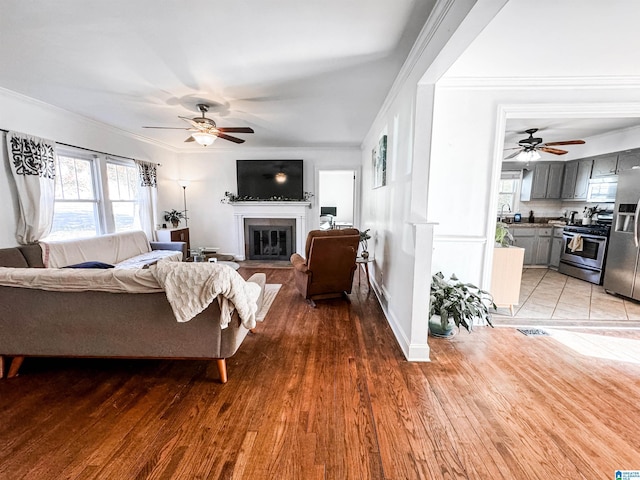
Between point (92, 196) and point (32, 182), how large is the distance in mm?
952

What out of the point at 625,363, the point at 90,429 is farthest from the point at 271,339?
the point at 625,363

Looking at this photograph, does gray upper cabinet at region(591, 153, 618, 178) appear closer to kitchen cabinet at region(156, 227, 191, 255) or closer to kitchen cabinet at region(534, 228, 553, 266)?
kitchen cabinet at region(534, 228, 553, 266)

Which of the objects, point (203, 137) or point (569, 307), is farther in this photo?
point (569, 307)

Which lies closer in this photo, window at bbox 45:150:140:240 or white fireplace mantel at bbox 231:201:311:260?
window at bbox 45:150:140:240

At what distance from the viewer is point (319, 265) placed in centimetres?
330

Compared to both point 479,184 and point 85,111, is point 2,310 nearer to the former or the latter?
point 85,111

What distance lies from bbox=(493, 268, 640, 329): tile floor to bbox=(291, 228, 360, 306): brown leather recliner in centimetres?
176

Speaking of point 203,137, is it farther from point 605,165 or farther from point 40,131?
point 605,165

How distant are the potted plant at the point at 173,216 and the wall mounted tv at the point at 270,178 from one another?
1391mm

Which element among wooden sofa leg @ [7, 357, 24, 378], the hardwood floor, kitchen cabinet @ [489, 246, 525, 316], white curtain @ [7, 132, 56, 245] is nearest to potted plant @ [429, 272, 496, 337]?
the hardwood floor

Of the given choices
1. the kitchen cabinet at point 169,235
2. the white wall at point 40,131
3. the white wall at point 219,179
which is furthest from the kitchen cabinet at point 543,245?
the white wall at point 40,131

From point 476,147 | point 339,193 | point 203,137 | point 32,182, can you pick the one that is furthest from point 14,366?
point 339,193

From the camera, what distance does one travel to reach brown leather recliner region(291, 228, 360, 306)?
3.21 meters

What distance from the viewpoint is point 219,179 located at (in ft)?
20.0
